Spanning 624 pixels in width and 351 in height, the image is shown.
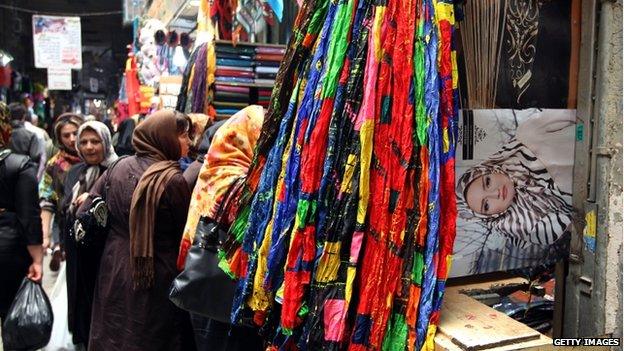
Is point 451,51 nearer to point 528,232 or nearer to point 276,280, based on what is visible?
point 528,232

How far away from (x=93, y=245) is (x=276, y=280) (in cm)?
196

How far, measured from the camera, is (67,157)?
5.09 meters

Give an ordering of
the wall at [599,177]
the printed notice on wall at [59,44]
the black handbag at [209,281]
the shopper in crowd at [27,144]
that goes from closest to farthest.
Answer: the wall at [599,177], the black handbag at [209,281], the shopper in crowd at [27,144], the printed notice on wall at [59,44]

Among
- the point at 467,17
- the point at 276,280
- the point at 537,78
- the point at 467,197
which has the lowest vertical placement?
the point at 276,280

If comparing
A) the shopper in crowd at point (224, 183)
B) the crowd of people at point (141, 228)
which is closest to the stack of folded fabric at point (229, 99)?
the crowd of people at point (141, 228)

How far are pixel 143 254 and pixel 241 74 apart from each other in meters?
1.91

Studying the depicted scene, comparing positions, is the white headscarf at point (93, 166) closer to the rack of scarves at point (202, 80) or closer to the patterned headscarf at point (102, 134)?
the patterned headscarf at point (102, 134)

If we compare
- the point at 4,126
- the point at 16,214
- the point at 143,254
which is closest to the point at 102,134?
the point at 4,126

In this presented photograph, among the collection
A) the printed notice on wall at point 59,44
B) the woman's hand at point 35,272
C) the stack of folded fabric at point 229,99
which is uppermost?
the printed notice on wall at point 59,44

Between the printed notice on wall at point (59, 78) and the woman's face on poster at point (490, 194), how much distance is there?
43.3 ft

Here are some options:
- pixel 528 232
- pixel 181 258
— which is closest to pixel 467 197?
pixel 528 232

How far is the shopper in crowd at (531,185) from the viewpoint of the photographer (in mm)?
1900

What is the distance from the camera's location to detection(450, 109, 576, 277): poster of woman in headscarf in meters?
1.86

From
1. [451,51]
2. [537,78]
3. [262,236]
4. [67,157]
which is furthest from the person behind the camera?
[67,157]
